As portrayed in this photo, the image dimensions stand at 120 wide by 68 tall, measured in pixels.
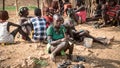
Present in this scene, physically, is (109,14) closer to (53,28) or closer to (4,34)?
(4,34)

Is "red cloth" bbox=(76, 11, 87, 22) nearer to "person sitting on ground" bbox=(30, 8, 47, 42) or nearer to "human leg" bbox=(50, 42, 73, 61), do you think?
"person sitting on ground" bbox=(30, 8, 47, 42)

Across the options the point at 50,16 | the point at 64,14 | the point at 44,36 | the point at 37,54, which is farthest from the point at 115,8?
the point at 37,54

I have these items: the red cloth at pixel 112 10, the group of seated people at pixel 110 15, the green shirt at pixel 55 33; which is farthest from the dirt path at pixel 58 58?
the red cloth at pixel 112 10

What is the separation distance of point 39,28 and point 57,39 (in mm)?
1167

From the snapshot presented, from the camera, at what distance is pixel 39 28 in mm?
7848

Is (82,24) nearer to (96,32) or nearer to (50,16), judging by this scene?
(96,32)

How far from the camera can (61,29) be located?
22.6ft

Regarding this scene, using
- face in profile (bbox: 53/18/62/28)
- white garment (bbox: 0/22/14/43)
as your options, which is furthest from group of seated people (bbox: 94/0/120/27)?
face in profile (bbox: 53/18/62/28)

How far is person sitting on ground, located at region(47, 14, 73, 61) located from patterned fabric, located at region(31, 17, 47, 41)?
1.05 m

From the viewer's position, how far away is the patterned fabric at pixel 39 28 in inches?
309

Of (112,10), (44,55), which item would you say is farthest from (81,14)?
(44,55)

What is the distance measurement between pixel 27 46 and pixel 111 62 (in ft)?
7.07

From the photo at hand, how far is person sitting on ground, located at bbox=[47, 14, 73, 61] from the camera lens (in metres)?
6.61

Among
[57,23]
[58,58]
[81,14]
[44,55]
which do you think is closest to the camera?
[57,23]
